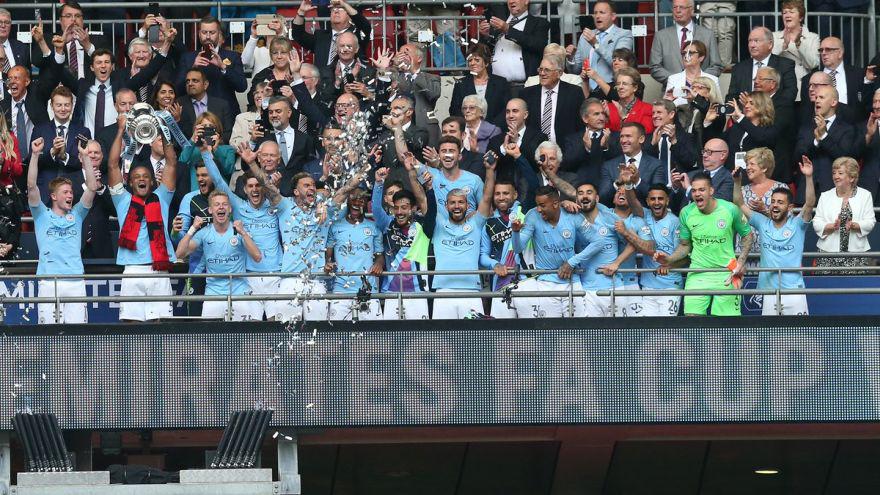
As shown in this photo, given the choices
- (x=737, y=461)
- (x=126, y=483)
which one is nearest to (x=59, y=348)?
(x=126, y=483)

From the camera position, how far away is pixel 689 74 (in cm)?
2138

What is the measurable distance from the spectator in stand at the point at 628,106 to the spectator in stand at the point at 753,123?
2.81ft

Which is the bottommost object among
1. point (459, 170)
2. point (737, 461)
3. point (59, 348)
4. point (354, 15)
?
point (737, 461)

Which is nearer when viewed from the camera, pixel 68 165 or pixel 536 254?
pixel 536 254

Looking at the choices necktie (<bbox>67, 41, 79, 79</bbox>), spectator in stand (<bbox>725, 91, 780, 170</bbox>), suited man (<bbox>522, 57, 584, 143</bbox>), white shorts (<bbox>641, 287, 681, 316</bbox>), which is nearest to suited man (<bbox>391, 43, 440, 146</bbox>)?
suited man (<bbox>522, 57, 584, 143</bbox>)

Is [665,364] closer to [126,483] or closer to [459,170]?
[459,170]

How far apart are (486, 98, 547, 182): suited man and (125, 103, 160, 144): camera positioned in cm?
322

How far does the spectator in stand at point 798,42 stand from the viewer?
22016 mm

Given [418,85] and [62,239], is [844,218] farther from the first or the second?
[62,239]

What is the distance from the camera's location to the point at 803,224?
1900cm

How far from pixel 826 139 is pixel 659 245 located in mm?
2319

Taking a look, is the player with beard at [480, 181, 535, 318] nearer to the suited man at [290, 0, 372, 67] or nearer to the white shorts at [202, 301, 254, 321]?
the white shorts at [202, 301, 254, 321]

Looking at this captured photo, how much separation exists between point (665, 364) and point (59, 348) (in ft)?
17.3

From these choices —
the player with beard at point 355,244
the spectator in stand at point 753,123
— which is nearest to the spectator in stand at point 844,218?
the spectator in stand at point 753,123
